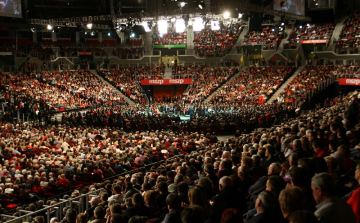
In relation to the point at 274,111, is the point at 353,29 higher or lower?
higher

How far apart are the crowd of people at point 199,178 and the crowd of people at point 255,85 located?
19.4 meters

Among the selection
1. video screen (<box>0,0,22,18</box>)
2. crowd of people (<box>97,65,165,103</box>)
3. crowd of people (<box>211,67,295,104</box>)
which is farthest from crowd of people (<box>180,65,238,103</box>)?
video screen (<box>0,0,22,18</box>)

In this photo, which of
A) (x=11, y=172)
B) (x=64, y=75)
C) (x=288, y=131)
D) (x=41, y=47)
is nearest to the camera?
(x=288, y=131)

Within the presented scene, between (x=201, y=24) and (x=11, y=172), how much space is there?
24.8 meters

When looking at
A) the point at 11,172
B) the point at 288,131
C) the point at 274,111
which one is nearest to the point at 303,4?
the point at 274,111

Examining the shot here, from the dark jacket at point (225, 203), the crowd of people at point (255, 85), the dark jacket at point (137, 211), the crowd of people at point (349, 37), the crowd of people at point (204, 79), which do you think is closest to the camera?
the dark jacket at point (225, 203)

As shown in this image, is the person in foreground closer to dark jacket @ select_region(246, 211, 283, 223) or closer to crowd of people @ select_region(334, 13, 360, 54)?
dark jacket @ select_region(246, 211, 283, 223)

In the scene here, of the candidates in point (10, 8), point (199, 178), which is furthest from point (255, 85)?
point (199, 178)

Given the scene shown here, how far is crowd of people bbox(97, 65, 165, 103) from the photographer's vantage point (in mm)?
45562

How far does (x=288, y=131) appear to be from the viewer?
43.1ft

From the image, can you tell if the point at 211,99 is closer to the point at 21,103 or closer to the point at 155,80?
the point at 155,80

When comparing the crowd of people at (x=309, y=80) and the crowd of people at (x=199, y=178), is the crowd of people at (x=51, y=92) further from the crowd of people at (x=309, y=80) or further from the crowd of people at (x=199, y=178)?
the crowd of people at (x=309, y=80)

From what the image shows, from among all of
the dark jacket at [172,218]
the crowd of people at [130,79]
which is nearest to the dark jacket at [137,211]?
the dark jacket at [172,218]

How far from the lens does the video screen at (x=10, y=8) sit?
41.1 metres
